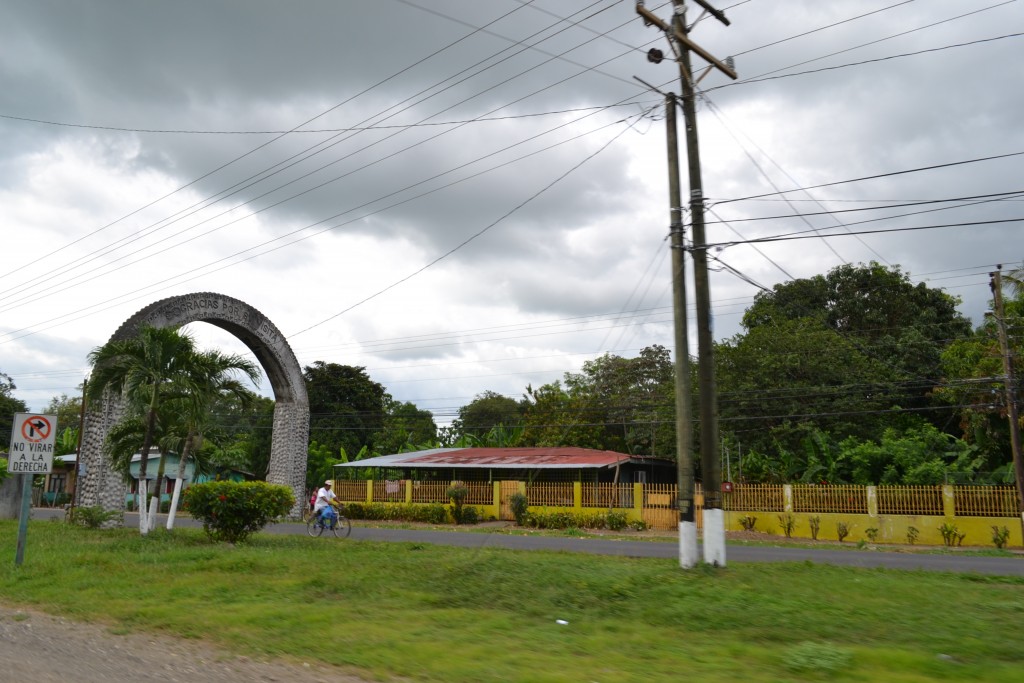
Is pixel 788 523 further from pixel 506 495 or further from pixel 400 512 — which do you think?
pixel 400 512

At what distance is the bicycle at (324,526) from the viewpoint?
22500 millimetres

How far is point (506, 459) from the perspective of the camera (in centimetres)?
3675

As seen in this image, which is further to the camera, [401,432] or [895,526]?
[401,432]

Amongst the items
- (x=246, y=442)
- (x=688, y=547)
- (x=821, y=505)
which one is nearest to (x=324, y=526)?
(x=688, y=547)

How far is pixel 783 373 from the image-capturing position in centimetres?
3775

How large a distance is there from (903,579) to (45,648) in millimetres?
10620

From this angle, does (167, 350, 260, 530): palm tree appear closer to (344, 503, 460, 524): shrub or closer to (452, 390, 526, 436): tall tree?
(344, 503, 460, 524): shrub

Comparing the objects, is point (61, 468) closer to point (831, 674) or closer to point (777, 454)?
point (777, 454)

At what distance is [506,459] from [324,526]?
1509 cm

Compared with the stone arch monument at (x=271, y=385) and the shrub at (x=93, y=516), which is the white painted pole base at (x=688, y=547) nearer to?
the stone arch monument at (x=271, y=385)

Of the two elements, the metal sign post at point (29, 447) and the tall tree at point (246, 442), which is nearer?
the metal sign post at point (29, 447)

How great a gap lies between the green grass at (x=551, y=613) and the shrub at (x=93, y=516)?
24.2ft

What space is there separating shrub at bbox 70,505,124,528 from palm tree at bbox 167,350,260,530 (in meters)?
2.65

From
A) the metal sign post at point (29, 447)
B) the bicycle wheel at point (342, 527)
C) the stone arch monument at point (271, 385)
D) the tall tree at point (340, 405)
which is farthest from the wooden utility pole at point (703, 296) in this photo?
the tall tree at point (340, 405)
